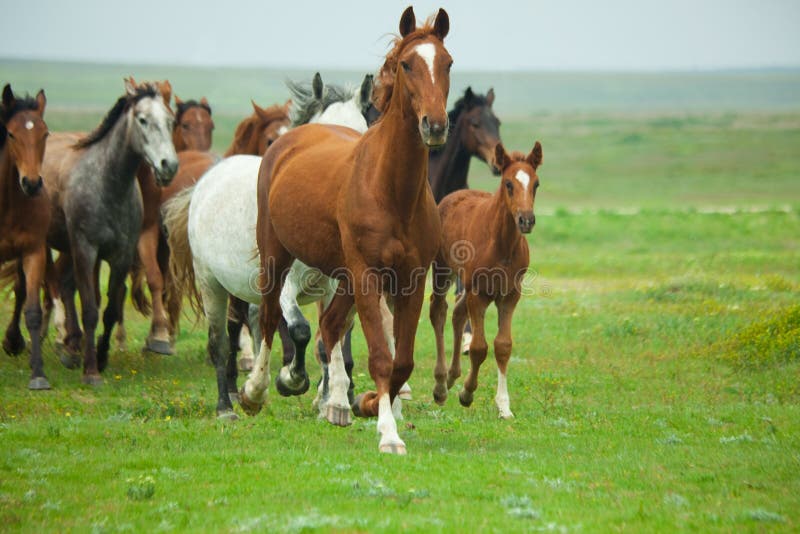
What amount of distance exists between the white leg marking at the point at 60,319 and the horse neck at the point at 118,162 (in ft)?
6.88

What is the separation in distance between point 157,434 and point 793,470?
14.4ft

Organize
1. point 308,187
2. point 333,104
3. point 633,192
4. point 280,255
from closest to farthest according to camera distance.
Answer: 1. point 308,187
2. point 280,255
3. point 333,104
4. point 633,192

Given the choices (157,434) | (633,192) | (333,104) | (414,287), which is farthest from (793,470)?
(633,192)

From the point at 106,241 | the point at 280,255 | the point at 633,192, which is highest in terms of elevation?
the point at 280,255

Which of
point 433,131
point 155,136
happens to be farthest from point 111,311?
point 433,131

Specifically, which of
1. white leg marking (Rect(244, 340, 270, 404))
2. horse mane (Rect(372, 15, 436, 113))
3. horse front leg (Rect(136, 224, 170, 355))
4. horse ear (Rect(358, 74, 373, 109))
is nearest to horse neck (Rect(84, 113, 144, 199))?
horse front leg (Rect(136, 224, 170, 355))

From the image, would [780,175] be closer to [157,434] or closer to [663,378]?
[663,378]

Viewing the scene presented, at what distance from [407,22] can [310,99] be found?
375cm

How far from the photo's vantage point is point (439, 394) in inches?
417

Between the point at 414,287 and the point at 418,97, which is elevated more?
the point at 418,97

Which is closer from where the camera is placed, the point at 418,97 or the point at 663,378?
the point at 418,97

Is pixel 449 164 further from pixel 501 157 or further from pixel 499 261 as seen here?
pixel 499 261

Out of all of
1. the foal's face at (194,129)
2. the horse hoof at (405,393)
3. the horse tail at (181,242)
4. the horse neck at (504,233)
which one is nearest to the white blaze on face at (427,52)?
the horse neck at (504,233)

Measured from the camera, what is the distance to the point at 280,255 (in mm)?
8688
